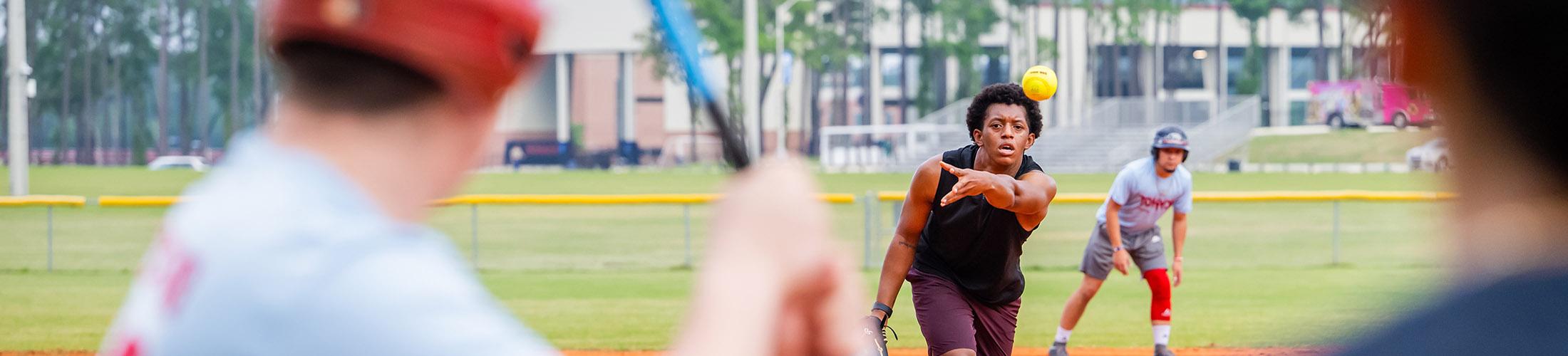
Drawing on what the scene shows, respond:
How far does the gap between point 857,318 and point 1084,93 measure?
7360 cm

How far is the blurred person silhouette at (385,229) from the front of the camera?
135 cm

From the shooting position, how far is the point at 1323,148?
61.2 metres

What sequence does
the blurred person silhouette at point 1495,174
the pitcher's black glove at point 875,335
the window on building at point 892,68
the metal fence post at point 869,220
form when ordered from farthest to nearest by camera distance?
the window on building at point 892,68, the metal fence post at point 869,220, the pitcher's black glove at point 875,335, the blurred person silhouette at point 1495,174

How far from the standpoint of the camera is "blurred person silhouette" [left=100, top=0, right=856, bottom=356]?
1351mm

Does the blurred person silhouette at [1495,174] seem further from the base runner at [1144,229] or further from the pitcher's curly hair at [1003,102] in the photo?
the base runner at [1144,229]

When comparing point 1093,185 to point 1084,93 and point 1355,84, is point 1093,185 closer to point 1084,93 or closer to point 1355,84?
point 1084,93

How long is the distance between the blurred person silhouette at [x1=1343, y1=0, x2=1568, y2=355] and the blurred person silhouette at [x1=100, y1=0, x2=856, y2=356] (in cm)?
50

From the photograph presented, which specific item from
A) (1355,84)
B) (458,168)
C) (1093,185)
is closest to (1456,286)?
(1355,84)

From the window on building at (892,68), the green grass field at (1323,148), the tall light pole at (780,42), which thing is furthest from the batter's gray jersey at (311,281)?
the window on building at (892,68)

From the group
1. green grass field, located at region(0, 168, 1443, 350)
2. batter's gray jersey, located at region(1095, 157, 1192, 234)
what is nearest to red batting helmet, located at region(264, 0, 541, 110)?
green grass field, located at region(0, 168, 1443, 350)

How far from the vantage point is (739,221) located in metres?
1.42

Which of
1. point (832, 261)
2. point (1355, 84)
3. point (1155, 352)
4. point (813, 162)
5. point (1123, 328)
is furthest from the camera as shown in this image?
point (813, 162)

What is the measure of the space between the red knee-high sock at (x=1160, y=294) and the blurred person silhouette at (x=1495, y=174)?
30.9 ft

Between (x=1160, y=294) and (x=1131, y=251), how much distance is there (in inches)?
15.2
